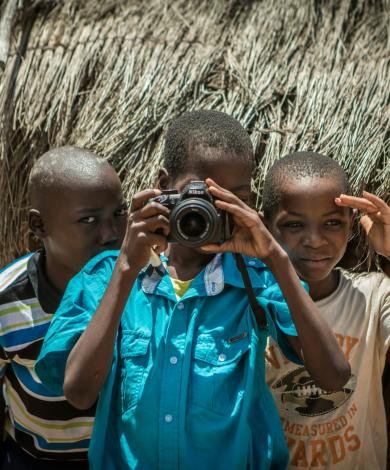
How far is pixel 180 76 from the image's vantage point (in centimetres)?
315

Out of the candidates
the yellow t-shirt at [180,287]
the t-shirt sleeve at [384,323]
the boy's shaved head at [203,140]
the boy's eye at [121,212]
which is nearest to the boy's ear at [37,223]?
the boy's eye at [121,212]

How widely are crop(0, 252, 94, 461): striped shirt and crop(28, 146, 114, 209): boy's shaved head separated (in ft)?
1.22

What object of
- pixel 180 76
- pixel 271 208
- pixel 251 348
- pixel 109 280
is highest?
pixel 180 76

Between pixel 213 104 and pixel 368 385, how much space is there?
52.8 inches

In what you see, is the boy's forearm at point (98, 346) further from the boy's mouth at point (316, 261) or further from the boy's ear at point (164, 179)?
the boy's mouth at point (316, 261)

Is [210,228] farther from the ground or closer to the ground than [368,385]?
farther from the ground

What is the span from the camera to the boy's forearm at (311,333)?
1.86m

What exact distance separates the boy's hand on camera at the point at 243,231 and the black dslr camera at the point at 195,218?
28 millimetres

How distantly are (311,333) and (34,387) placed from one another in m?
1.04

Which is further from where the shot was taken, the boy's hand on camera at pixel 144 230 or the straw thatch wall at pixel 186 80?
the straw thatch wall at pixel 186 80

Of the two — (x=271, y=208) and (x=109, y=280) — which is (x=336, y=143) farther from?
(x=109, y=280)

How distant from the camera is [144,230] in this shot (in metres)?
1.90

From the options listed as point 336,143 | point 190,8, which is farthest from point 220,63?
point 336,143


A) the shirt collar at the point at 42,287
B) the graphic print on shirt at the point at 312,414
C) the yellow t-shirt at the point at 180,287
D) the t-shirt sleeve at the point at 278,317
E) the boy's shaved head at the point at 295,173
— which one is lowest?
the graphic print on shirt at the point at 312,414
